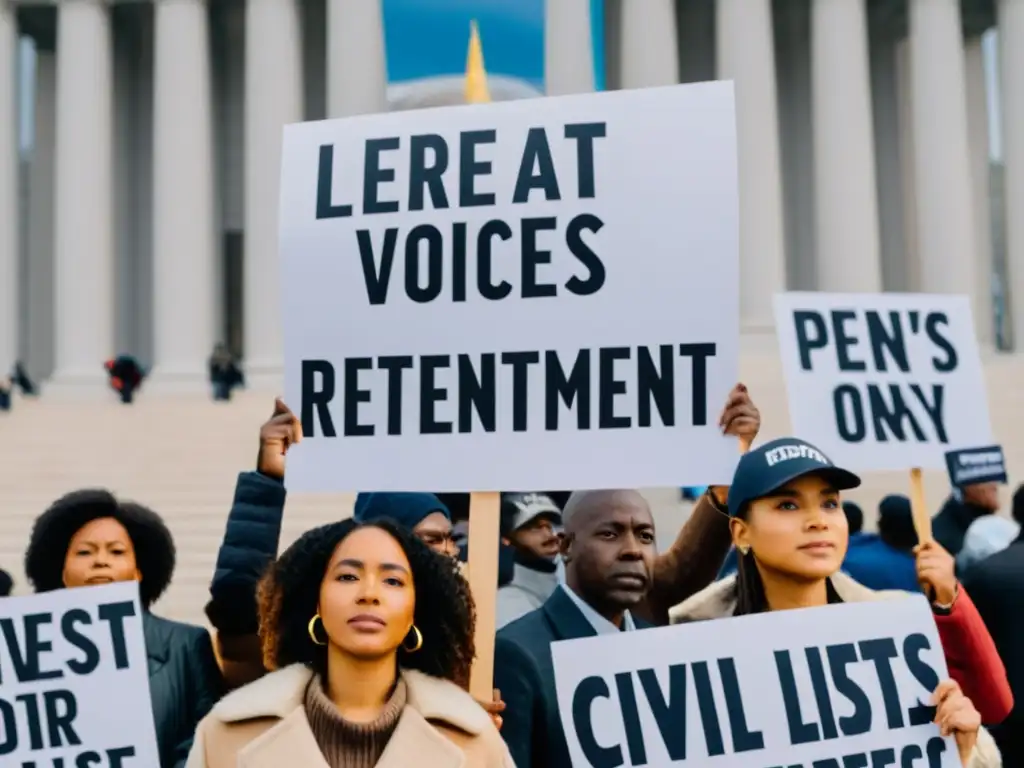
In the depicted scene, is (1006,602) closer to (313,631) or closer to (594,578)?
(594,578)

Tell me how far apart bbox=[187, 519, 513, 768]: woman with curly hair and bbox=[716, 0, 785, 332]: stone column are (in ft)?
116

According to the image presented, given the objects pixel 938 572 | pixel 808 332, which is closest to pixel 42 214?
pixel 808 332

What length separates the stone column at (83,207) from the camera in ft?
136

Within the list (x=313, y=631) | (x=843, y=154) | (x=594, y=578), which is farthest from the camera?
(x=843, y=154)

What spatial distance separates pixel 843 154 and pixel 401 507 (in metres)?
37.0

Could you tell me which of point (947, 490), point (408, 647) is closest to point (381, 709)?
point (408, 647)

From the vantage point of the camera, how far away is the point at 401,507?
6.02 m

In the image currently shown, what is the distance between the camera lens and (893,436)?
6.72m

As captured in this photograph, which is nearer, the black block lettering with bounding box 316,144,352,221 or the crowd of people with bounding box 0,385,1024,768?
A: the crowd of people with bounding box 0,385,1024,768

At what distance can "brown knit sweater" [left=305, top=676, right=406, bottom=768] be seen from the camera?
4000mm

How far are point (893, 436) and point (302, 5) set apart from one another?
140 ft

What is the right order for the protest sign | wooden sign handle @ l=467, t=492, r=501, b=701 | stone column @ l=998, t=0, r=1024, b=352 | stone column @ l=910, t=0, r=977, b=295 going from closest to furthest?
wooden sign handle @ l=467, t=492, r=501, b=701 < the protest sign < stone column @ l=910, t=0, r=977, b=295 < stone column @ l=998, t=0, r=1024, b=352

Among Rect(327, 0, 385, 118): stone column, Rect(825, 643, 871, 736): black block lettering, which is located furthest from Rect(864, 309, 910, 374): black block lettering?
Rect(327, 0, 385, 118): stone column

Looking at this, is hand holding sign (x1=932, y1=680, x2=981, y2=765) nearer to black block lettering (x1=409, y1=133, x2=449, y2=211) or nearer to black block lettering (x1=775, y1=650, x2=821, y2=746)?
black block lettering (x1=775, y1=650, x2=821, y2=746)
